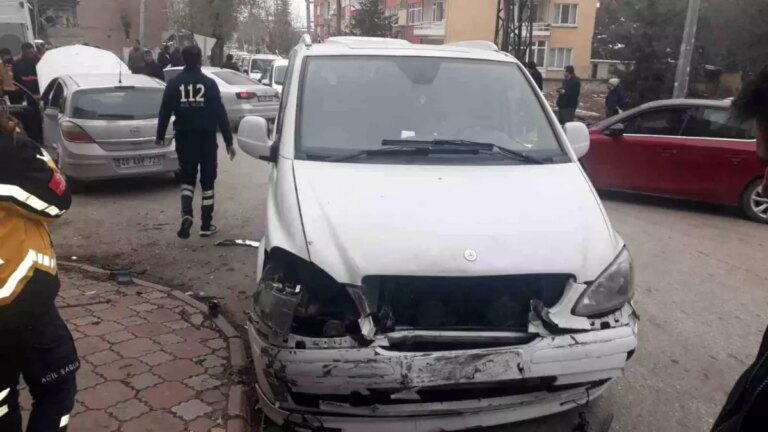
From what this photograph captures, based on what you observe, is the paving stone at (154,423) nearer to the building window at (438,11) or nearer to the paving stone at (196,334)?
the paving stone at (196,334)

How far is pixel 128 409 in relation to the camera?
3533mm

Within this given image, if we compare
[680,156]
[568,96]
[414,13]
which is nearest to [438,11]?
[414,13]

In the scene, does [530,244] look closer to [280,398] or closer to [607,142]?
[280,398]

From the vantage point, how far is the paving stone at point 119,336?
435cm

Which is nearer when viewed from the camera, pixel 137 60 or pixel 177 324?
pixel 177 324

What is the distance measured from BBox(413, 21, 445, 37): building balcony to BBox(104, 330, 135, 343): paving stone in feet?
161

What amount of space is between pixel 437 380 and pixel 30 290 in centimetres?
162

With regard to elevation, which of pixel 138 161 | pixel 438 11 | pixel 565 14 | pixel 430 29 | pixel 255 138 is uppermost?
pixel 438 11

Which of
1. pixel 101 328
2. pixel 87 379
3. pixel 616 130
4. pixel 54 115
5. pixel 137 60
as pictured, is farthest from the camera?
pixel 137 60

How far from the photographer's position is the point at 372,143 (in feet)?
13.4

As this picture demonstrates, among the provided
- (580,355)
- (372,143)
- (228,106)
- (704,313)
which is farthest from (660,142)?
(228,106)

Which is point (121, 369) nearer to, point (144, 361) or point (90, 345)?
point (144, 361)

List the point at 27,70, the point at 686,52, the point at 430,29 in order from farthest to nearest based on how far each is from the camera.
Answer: the point at 430,29 → the point at 686,52 → the point at 27,70

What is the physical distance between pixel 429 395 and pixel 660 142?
7.45 meters
